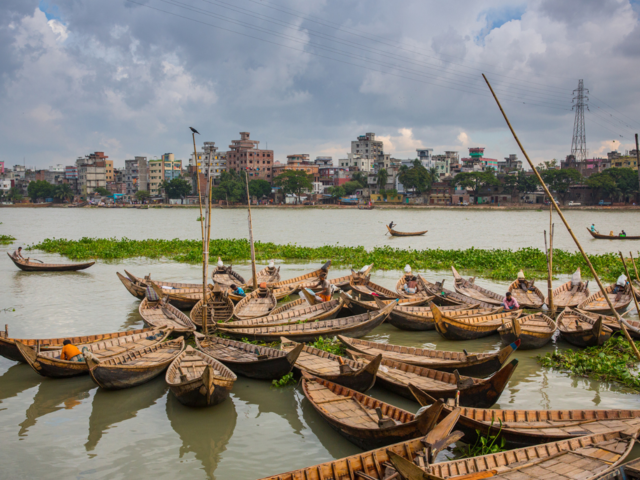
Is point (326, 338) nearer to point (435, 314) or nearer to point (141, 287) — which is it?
point (435, 314)

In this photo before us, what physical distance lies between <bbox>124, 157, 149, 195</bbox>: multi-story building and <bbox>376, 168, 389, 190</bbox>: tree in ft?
188

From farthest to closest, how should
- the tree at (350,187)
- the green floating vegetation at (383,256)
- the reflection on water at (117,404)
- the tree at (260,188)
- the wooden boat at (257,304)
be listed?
1. the tree at (350,187)
2. the tree at (260,188)
3. the green floating vegetation at (383,256)
4. the wooden boat at (257,304)
5. the reflection on water at (117,404)

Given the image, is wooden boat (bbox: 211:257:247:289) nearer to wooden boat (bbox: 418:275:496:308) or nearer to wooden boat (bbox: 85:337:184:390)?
wooden boat (bbox: 418:275:496:308)

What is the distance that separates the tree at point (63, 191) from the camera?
111 meters

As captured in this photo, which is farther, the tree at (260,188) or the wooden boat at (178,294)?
the tree at (260,188)

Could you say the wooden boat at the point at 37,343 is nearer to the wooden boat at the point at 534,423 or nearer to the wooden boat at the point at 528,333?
the wooden boat at the point at 534,423

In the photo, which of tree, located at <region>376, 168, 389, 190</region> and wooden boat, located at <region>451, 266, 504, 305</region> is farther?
tree, located at <region>376, 168, 389, 190</region>

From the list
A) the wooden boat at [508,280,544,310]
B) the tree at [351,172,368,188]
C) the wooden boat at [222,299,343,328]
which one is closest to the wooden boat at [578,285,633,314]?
the wooden boat at [508,280,544,310]

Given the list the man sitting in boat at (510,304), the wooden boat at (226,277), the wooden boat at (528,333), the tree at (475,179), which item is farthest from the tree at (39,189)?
the wooden boat at (528,333)

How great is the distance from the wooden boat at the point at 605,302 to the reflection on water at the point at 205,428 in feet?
30.6

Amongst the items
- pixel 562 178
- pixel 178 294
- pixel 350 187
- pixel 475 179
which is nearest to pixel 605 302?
pixel 178 294

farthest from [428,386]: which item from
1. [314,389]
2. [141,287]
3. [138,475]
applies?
[141,287]

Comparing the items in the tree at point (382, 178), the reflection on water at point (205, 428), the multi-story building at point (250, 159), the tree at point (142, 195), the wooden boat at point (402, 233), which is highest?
the multi-story building at point (250, 159)

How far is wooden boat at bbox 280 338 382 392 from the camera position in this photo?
7.14 meters
